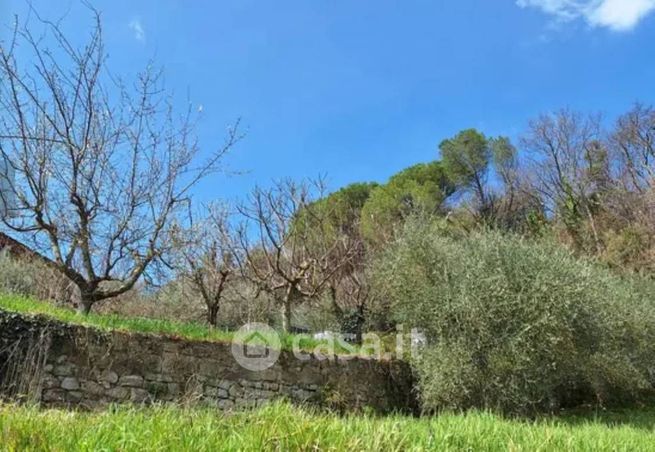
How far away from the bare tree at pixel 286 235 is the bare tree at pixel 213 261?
396 millimetres

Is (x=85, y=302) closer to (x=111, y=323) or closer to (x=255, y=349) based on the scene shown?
(x=111, y=323)

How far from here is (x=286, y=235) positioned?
50.3 feet

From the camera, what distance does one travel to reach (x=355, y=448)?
2758mm

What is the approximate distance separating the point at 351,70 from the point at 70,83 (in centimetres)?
599

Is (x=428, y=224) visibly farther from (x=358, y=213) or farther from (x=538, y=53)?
(x=358, y=213)

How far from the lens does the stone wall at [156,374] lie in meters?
6.91

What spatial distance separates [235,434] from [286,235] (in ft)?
41.1

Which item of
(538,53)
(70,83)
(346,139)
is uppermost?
(538,53)

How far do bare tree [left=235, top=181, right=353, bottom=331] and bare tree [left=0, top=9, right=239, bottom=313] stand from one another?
5160mm

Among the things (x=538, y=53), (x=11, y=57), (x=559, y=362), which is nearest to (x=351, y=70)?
(x=538, y=53)

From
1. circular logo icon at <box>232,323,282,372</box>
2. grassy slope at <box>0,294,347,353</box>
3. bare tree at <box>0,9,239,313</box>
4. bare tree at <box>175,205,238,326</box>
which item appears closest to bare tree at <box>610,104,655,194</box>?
bare tree at <box>175,205,238,326</box>

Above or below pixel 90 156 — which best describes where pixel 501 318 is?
below

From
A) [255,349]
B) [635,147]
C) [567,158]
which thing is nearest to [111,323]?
[255,349]

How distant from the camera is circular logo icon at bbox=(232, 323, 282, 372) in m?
8.87
